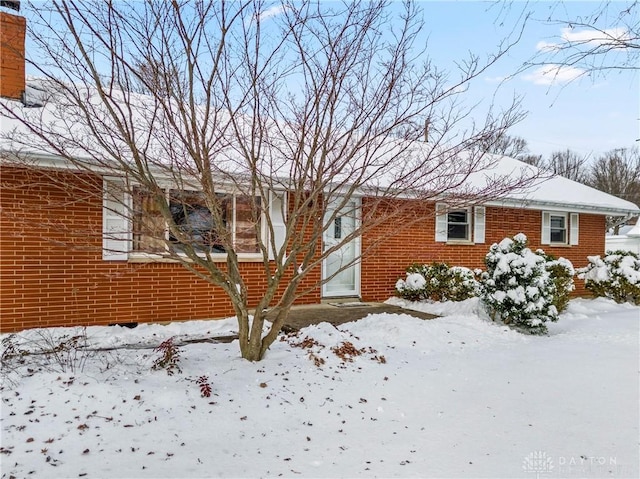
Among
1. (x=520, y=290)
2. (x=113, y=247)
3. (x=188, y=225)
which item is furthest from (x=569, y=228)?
(x=188, y=225)

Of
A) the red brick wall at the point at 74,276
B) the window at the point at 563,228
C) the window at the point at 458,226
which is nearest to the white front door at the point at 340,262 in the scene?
the red brick wall at the point at 74,276

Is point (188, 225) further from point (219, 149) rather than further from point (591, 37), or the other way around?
point (591, 37)

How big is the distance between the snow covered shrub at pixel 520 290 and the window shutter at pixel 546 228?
571 cm

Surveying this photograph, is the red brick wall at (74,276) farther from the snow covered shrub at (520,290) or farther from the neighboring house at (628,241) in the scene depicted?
the neighboring house at (628,241)

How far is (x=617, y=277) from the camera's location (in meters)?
10.9

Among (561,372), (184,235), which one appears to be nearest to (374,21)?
(184,235)

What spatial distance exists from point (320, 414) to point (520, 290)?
4.89 metres

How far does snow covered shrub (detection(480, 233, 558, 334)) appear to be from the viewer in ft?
24.4

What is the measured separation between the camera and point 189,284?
8086 mm

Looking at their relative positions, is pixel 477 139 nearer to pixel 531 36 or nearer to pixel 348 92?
pixel 531 36

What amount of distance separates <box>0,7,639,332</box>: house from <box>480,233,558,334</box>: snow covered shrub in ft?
3.41

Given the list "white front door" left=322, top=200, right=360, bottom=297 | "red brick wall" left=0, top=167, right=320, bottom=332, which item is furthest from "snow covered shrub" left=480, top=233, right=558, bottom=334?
"red brick wall" left=0, top=167, right=320, bottom=332

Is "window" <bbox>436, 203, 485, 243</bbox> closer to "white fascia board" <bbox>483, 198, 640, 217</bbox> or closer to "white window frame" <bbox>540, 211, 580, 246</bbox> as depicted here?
"white fascia board" <bbox>483, 198, 640, 217</bbox>

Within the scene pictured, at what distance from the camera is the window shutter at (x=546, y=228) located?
12.9 metres
